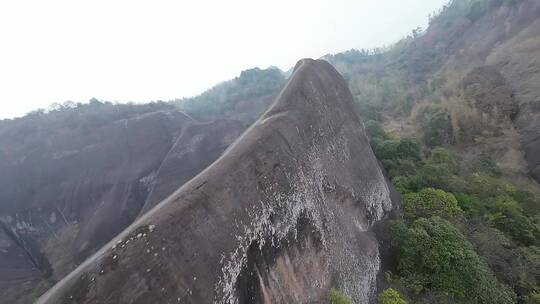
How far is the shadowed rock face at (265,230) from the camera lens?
5.34m

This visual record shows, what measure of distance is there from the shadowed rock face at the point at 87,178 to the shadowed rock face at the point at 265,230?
16413mm

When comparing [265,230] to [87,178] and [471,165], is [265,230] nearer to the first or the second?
[471,165]

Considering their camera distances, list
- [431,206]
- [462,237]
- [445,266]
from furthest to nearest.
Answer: [431,206]
[462,237]
[445,266]

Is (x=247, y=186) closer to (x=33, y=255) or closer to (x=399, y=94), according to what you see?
(x=33, y=255)

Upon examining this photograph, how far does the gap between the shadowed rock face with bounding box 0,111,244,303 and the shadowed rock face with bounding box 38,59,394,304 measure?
53.8 feet

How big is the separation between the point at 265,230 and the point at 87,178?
89.6 ft

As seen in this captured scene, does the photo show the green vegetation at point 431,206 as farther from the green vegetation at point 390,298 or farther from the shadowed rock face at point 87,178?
the shadowed rock face at point 87,178

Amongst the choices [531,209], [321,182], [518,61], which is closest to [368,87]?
[518,61]

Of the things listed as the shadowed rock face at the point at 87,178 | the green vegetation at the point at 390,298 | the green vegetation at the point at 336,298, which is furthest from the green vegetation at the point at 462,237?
the shadowed rock face at the point at 87,178

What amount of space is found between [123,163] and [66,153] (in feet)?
21.1

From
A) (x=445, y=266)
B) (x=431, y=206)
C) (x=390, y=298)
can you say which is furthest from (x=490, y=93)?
(x=390, y=298)

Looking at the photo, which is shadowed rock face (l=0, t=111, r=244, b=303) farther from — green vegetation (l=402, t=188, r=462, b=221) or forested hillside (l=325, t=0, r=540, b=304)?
green vegetation (l=402, t=188, r=462, b=221)

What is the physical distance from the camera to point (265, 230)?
7363 mm

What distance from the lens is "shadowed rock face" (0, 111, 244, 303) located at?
25.1m
